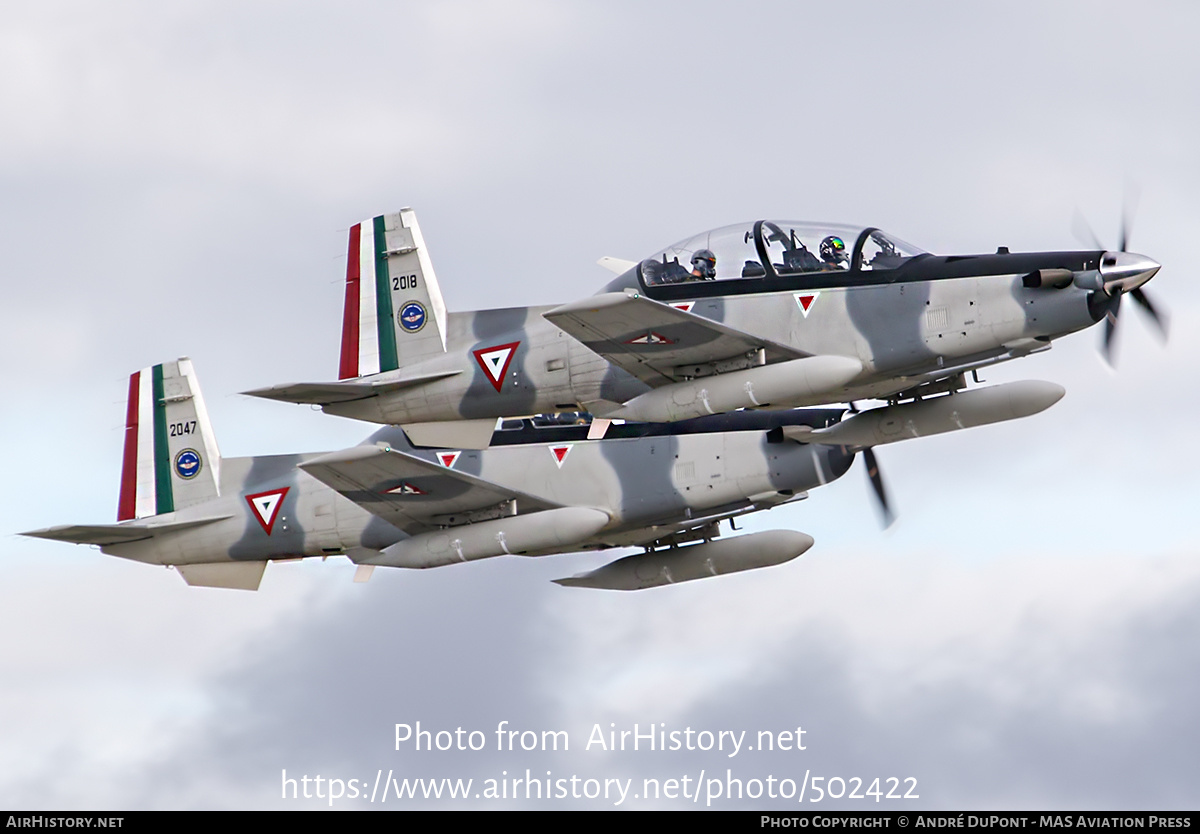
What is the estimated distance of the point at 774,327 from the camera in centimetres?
2748

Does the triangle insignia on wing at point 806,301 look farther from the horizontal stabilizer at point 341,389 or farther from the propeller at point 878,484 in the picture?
the horizontal stabilizer at point 341,389

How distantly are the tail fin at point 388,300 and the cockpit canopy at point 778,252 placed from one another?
466 cm

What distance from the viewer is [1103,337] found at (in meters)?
26.9

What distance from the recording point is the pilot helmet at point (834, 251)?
27.4 m

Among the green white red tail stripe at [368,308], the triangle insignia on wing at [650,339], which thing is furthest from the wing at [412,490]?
the triangle insignia on wing at [650,339]

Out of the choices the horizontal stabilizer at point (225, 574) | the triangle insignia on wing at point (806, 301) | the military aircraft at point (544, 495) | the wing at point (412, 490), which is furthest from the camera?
the horizontal stabilizer at point (225, 574)

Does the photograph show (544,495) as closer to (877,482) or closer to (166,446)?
(877,482)

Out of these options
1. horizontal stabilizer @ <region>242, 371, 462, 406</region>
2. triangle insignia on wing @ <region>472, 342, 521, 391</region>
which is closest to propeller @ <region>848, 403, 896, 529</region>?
triangle insignia on wing @ <region>472, 342, 521, 391</region>

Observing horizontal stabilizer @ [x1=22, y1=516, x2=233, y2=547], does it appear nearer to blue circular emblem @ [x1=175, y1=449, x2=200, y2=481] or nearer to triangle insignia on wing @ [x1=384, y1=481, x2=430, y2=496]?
blue circular emblem @ [x1=175, y1=449, x2=200, y2=481]

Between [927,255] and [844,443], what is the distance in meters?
3.17

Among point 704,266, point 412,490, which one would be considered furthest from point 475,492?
point 704,266

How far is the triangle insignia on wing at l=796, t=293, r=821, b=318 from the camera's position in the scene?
27297 millimetres

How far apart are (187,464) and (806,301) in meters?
12.5
